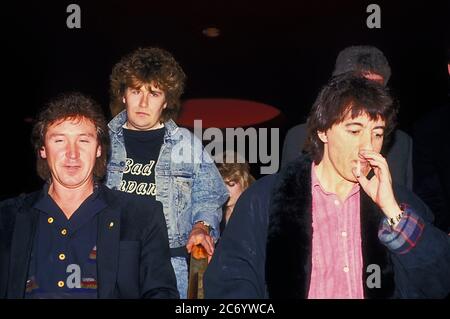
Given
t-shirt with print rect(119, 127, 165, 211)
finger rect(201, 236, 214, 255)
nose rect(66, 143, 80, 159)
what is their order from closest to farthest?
1. nose rect(66, 143, 80, 159)
2. finger rect(201, 236, 214, 255)
3. t-shirt with print rect(119, 127, 165, 211)

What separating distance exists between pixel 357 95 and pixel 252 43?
3.38 meters

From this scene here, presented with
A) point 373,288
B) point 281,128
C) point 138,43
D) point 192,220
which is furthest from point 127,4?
point 373,288

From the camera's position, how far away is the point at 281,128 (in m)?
6.76

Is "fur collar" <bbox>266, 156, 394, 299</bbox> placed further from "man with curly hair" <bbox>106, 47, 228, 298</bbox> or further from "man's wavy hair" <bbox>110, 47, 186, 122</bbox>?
"man's wavy hair" <bbox>110, 47, 186, 122</bbox>

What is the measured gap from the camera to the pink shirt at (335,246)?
2723mm

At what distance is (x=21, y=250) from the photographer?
2.75m

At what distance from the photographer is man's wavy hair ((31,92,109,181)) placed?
2.88 metres

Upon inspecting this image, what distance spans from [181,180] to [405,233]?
1221 millimetres

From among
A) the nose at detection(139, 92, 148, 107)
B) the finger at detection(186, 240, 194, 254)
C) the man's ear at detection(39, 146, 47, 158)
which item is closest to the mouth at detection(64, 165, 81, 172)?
the man's ear at detection(39, 146, 47, 158)

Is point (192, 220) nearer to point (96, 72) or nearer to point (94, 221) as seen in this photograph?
point (94, 221)

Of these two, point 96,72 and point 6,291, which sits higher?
point 96,72

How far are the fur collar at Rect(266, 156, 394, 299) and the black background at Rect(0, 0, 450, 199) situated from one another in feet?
9.31

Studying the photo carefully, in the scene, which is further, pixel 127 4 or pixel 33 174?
pixel 33 174
